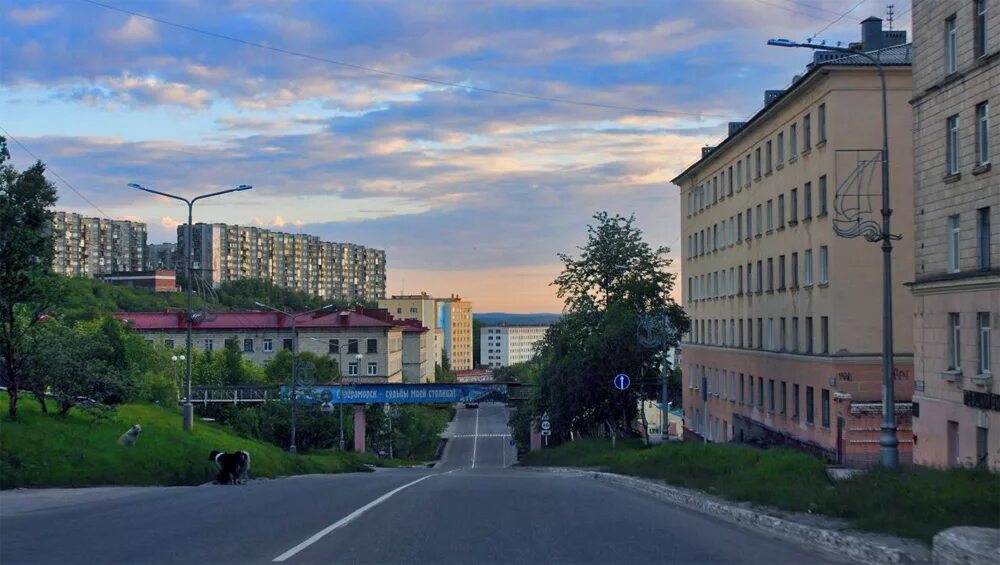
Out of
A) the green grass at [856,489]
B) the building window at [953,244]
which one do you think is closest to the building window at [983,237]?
the building window at [953,244]

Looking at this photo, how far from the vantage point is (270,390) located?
6925cm

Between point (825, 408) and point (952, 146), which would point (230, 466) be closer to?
point (952, 146)

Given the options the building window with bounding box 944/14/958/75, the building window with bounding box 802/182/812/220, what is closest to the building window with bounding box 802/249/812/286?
the building window with bounding box 802/182/812/220

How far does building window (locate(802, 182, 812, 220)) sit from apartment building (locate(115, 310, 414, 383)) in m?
67.0

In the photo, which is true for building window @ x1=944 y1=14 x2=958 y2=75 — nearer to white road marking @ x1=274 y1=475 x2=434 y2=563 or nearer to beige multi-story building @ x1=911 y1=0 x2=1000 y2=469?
beige multi-story building @ x1=911 y1=0 x2=1000 y2=469

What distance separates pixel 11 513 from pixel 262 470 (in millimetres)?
20581

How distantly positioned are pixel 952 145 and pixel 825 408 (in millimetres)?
15605

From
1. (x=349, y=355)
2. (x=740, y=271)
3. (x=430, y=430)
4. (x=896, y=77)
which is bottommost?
(x=430, y=430)

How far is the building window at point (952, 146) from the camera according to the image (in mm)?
29452

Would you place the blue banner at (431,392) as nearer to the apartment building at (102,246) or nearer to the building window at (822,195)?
the building window at (822,195)

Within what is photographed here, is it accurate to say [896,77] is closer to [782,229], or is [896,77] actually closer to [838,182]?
[838,182]

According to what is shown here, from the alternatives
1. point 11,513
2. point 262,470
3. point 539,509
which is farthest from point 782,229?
point 11,513

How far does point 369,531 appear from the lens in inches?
492

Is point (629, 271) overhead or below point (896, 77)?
below
